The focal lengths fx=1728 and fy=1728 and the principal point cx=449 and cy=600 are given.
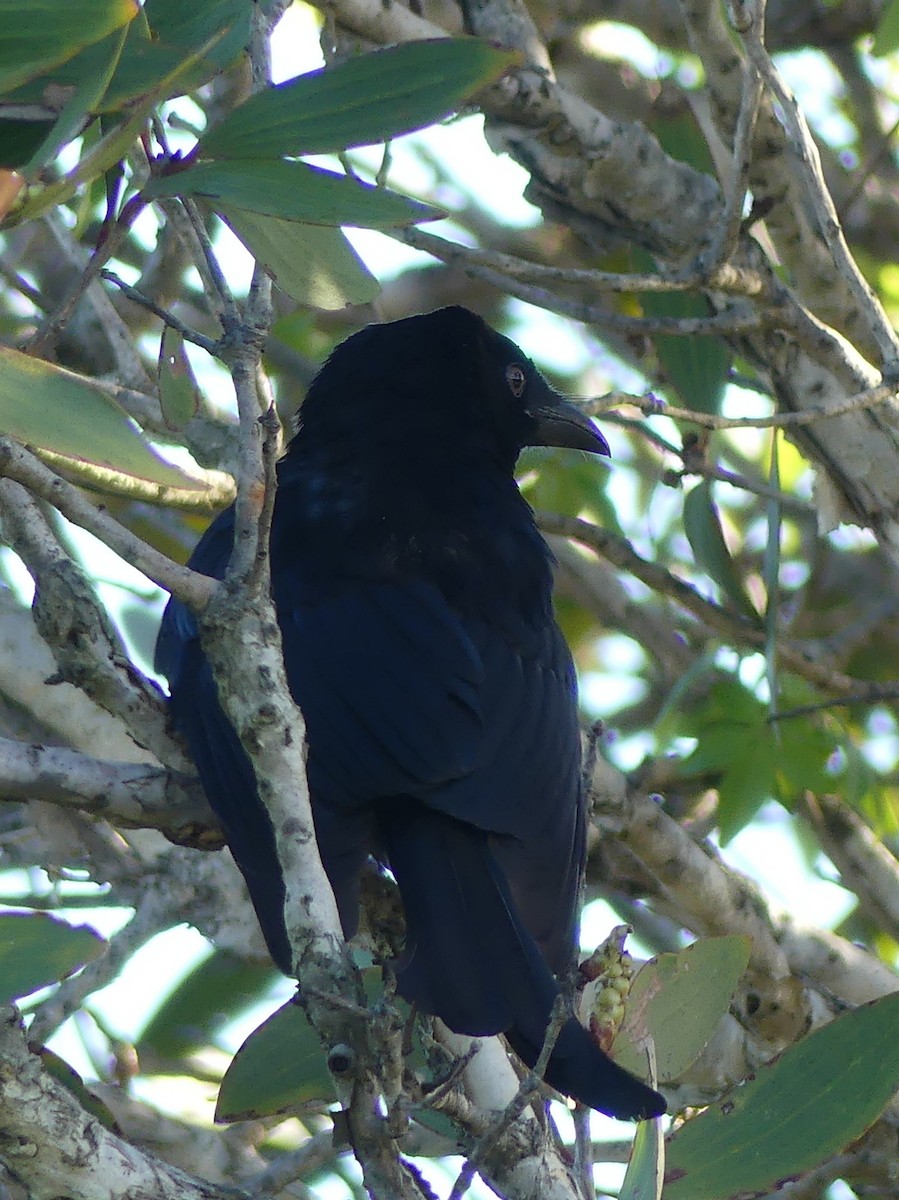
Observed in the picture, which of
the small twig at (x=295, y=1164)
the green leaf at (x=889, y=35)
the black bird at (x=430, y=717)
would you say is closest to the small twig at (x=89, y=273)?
the black bird at (x=430, y=717)

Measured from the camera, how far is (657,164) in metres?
4.58

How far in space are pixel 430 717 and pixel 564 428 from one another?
5.27 feet

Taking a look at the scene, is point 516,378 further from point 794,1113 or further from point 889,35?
point 794,1113

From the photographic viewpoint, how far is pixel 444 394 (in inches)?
180

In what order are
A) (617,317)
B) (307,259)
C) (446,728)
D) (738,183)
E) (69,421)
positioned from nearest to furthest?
(69,421) < (307,259) < (446,728) < (738,183) < (617,317)

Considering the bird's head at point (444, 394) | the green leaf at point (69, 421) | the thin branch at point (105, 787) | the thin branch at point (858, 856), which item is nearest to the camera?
the green leaf at point (69, 421)

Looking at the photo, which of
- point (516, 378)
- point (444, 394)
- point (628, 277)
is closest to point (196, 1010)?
point (444, 394)

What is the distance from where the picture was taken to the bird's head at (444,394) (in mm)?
4473

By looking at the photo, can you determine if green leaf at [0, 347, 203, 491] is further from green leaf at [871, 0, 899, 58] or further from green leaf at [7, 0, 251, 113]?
green leaf at [871, 0, 899, 58]

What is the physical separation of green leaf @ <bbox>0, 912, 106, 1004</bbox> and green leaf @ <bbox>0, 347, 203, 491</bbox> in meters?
0.62

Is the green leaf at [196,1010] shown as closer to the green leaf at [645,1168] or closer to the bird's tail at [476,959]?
the bird's tail at [476,959]

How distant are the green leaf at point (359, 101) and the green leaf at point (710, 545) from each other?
7.51 ft

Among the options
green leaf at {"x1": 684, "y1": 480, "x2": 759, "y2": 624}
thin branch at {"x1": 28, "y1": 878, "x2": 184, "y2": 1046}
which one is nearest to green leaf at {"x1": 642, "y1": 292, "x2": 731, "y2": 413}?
green leaf at {"x1": 684, "y1": 480, "x2": 759, "y2": 624}

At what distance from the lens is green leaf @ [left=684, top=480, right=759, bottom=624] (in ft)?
15.1
